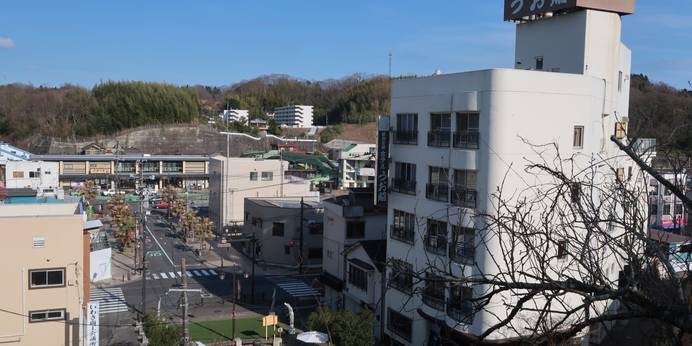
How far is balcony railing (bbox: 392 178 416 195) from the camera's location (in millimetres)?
10613

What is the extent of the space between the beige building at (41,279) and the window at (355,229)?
6.82 metres

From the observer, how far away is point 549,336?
1.89 m


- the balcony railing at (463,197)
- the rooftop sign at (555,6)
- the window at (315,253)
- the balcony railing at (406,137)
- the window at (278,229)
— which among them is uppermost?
the rooftop sign at (555,6)

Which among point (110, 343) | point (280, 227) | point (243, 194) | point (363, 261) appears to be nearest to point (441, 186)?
point (363, 261)

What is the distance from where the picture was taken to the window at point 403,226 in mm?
10688

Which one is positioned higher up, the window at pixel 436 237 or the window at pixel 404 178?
the window at pixel 404 178

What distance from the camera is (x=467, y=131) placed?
9555 millimetres

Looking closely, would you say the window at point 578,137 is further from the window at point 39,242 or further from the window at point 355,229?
the window at point 39,242

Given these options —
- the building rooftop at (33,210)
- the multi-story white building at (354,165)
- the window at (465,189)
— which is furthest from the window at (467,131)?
the multi-story white building at (354,165)

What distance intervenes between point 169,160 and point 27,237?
3021cm

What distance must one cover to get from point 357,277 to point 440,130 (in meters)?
4.39

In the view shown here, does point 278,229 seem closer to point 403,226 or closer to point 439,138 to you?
point 403,226

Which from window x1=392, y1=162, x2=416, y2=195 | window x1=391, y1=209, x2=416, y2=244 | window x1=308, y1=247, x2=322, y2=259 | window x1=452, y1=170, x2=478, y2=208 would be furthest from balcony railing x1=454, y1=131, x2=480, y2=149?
window x1=308, y1=247, x2=322, y2=259

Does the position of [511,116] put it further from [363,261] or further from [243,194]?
[243,194]
